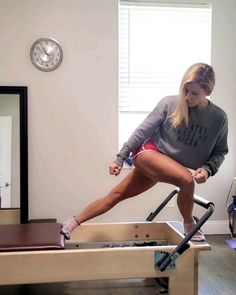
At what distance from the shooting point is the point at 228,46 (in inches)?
161

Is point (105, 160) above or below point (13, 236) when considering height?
above

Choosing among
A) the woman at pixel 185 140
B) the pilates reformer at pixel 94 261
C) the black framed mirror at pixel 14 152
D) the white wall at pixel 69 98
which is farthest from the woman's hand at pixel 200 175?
the black framed mirror at pixel 14 152

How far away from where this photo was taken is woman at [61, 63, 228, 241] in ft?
6.99

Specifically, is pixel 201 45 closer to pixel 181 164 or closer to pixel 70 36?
pixel 70 36

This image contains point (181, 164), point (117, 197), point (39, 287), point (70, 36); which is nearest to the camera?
point (181, 164)

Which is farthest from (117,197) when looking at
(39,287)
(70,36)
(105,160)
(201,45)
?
(201,45)

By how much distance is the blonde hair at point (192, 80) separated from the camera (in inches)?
82.3

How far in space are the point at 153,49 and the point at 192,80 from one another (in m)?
2.05

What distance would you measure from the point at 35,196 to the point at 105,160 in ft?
2.65

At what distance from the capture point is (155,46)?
13.2 ft

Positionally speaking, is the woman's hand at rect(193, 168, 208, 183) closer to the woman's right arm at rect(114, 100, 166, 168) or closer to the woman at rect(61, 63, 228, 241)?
the woman at rect(61, 63, 228, 241)

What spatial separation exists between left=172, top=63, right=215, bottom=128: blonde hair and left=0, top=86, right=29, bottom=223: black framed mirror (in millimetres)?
2058

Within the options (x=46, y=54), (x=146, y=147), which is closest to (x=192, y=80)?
(x=146, y=147)

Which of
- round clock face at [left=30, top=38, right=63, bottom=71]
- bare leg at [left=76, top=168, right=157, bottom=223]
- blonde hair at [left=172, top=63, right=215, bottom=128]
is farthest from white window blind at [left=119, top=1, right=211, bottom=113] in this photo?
blonde hair at [left=172, top=63, right=215, bottom=128]
